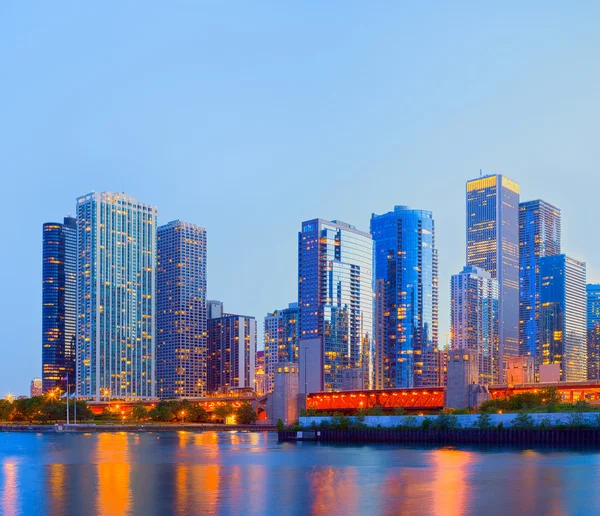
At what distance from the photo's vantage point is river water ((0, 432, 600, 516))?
49.9 metres

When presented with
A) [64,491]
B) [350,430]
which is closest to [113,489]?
[64,491]

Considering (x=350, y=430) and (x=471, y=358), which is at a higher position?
(x=471, y=358)

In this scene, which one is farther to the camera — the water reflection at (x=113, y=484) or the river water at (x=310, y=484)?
the water reflection at (x=113, y=484)

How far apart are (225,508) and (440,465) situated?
116 ft

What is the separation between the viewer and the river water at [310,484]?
49938 millimetres

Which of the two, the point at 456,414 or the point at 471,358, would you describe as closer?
the point at 456,414

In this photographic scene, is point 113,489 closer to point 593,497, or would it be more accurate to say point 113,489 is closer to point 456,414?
point 593,497

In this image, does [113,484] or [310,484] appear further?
[113,484]

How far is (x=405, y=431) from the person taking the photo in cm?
13238

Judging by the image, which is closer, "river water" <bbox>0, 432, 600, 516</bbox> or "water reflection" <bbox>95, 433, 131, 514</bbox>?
"river water" <bbox>0, 432, 600, 516</bbox>

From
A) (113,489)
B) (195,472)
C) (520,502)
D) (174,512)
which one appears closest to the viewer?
(174,512)

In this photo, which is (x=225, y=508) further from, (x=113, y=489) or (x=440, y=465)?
(x=440, y=465)

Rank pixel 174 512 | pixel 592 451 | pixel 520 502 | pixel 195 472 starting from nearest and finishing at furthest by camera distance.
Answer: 1. pixel 174 512
2. pixel 520 502
3. pixel 195 472
4. pixel 592 451

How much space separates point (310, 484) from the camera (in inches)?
2510
